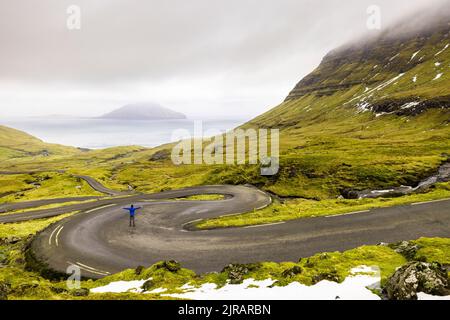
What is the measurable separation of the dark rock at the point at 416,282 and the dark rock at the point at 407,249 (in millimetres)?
5369

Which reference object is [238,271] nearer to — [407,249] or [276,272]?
[276,272]

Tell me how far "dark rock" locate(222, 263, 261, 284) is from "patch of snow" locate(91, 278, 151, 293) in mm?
5571

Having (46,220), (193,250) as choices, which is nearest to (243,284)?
(193,250)

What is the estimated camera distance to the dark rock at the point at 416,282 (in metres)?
13.2

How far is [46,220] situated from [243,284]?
4060cm

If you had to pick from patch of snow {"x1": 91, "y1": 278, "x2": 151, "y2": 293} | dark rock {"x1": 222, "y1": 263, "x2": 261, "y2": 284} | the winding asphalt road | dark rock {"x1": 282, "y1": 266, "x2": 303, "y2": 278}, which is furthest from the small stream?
patch of snow {"x1": 91, "y1": 278, "x2": 151, "y2": 293}

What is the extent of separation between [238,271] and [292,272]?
3.45 meters

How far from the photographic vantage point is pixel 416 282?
44.5 feet

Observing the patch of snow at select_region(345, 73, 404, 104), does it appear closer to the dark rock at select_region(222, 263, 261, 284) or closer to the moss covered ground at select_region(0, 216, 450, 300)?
the moss covered ground at select_region(0, 216, 450, 300)

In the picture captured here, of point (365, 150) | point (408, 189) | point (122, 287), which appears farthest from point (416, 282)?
point (365, 150)

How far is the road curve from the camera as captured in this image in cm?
2328

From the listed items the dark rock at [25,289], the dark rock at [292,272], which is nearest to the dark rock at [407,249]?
the dark rock at [292,272]

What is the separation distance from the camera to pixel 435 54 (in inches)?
7485
